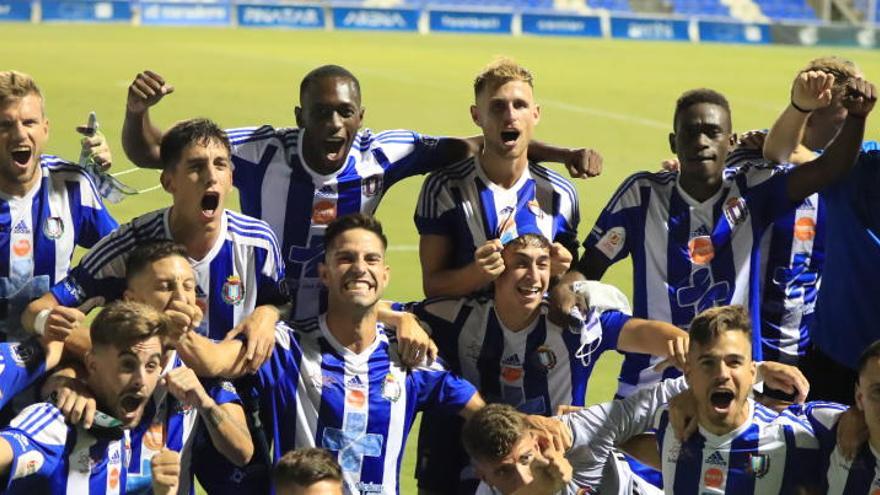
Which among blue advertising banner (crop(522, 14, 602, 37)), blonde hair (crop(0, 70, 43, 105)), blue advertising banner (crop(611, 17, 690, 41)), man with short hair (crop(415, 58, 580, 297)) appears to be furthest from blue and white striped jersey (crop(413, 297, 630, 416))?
blue advertising banner (crop(611, 17, 690, 41))

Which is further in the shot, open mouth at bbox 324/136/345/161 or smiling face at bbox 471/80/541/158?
open mouth at bbox 324/136/345/161

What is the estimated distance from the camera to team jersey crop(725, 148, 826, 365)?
666 centimetres

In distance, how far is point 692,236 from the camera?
6215 mm

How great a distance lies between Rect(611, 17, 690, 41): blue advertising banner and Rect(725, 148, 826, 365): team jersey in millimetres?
33083

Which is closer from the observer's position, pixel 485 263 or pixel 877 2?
pixel 485 263

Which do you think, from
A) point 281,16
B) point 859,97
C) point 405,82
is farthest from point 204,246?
point 281,16

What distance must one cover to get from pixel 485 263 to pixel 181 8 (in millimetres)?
32348

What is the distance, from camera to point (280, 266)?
5.82 meters

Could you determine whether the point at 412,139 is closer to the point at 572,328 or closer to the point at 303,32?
the point at 572,328

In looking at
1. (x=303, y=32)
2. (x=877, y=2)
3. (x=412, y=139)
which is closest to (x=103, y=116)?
(x=412, y=139)

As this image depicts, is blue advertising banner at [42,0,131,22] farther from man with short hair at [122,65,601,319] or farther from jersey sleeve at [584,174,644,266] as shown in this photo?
jersey sleeve at [584,174,644,266]

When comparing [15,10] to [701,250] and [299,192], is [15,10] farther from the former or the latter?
[701,250]

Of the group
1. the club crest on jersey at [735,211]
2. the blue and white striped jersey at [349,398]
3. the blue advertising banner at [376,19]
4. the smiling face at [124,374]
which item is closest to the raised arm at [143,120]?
the blue and white striped jersey at [349,398]

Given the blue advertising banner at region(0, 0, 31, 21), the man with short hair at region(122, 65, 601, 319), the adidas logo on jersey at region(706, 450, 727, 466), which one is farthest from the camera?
the blue advertising banner at region(0, 0, 31, 21)
